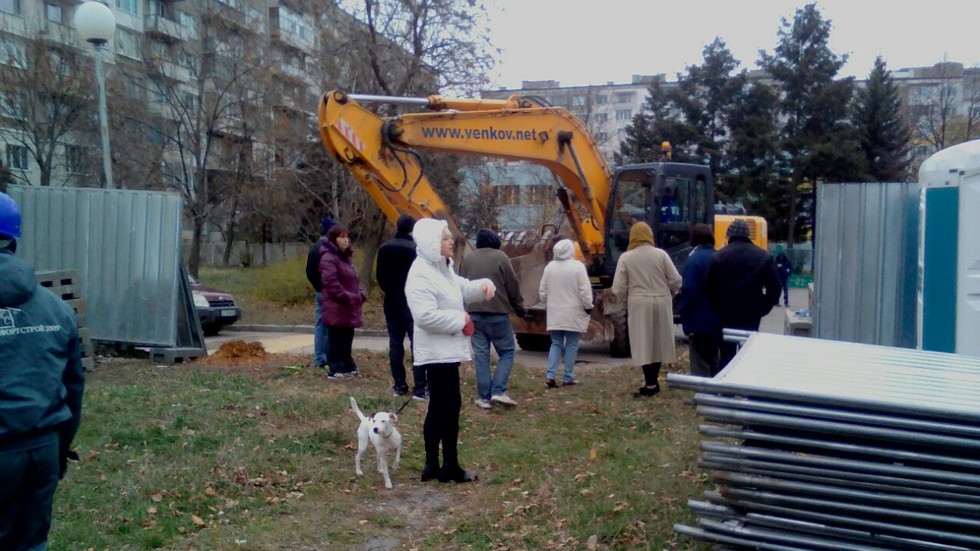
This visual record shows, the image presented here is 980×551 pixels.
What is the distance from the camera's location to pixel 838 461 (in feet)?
11.6

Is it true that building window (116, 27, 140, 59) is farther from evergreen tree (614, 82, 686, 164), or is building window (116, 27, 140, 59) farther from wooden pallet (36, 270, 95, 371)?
evergreen tree (614, 82, 686, 164)

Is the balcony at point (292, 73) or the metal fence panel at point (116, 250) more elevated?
the balcony at point (292, 73)

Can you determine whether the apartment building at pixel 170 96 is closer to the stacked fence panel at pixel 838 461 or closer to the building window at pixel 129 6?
the building window at pixel 129 6

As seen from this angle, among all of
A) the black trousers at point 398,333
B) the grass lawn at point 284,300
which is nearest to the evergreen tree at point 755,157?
the grass lawn at point 284,300

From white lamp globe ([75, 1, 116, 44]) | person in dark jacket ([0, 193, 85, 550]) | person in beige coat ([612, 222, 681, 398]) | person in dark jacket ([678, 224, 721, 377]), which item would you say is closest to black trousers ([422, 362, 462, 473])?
person in dark jacket ([0, 193, 85, 550])

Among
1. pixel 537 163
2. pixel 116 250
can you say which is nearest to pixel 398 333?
pixel 116 250

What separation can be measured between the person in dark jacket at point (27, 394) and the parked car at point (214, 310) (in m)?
14.5

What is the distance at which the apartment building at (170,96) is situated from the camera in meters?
23.2

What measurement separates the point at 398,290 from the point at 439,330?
300 cm

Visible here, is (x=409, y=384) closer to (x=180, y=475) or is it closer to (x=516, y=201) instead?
(x=180, y=475)

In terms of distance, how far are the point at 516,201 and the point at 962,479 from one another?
83.2ft

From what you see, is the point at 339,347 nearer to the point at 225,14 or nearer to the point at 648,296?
the point at 648,296

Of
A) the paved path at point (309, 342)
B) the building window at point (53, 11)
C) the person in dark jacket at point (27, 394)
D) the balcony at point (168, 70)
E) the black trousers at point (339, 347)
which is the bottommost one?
the paved path at point (309, 342)

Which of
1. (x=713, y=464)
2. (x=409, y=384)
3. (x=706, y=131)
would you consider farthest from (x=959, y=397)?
(x=706, y=131)
